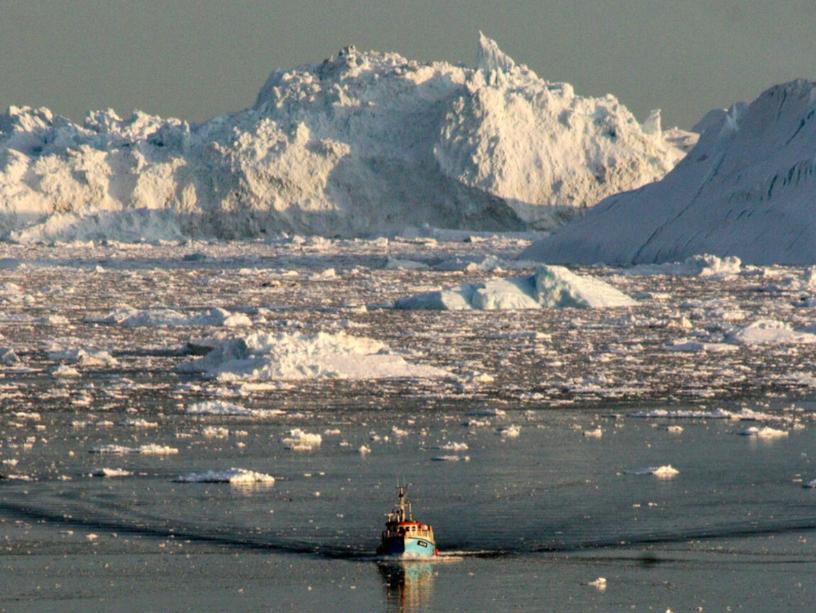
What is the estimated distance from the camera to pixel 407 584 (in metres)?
9.28

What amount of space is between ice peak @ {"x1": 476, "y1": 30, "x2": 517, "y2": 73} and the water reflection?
52.6 meters

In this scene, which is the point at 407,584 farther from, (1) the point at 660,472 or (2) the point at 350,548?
(1) the point at 660,472

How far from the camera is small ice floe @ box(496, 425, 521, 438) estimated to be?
47.5 ft

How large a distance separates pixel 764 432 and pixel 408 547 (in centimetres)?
568

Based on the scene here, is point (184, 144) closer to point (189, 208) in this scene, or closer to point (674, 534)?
point (189, 208)

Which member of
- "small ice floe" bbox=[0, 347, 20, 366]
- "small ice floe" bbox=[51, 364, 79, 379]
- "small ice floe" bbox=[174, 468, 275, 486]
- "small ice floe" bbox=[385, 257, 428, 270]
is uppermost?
"small ice floe" bbox=[385, 257, 428, 270]

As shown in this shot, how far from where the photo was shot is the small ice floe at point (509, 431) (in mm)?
14492

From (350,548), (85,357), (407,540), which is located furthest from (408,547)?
(85,357)

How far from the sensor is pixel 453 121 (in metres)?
55.2

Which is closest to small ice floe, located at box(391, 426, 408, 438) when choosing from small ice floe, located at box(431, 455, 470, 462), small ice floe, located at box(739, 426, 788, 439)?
small ice floe, located at box(431, 455, 470, 462)

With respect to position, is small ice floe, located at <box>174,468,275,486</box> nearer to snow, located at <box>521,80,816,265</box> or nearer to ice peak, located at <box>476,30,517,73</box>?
snow, located at <box>521,80,816,265</box>

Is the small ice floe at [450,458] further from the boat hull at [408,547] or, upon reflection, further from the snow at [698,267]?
the snow at [698,267]

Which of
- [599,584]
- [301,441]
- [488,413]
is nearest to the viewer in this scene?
[599,584]

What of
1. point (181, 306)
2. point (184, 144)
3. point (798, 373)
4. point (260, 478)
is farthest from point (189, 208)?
point (260, 478)
